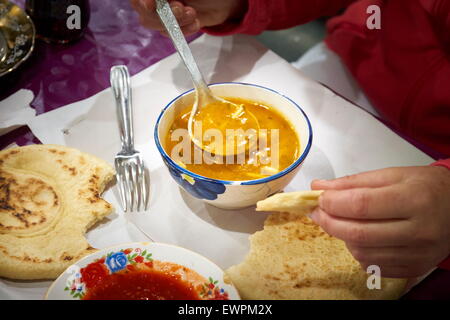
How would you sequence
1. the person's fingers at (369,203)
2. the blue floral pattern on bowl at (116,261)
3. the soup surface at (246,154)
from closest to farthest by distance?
the person's fingers at (369,203) < the blue floral pattern on bowl at (116,261) < the soup surface at (246,154)

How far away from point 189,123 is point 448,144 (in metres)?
1.02

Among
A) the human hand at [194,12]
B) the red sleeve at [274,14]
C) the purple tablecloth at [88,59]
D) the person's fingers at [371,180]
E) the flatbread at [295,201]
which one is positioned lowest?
the flatbread at [295,201]

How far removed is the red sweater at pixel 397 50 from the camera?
1613 millimetres

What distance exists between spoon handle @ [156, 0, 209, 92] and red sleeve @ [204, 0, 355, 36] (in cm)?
29

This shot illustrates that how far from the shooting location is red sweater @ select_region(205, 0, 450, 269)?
1.61m

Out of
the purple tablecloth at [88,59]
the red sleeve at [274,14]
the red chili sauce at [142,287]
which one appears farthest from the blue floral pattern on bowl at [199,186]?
the red sleeve at [274,14]

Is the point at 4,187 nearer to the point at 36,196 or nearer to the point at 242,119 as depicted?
the point at 36,196

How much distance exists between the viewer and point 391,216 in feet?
3.26

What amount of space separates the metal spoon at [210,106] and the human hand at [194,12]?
0.26 feet

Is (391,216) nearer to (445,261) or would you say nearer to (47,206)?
(445,261)

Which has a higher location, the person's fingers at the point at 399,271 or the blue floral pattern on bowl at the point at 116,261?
the blue floral pattern on bowl at the point at 116,261

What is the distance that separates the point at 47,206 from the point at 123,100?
1.69 feet

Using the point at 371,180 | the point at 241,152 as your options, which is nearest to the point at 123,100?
the point at 241,152

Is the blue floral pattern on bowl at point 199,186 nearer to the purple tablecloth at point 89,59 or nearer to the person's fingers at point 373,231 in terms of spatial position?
the person's fingers at point 373,231
